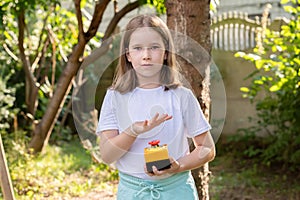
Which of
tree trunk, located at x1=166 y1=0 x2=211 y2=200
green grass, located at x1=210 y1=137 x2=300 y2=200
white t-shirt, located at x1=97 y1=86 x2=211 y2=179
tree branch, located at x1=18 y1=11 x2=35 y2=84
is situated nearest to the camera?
white t-shirt, located at x1=97 y1=86 x2=211 y2=179

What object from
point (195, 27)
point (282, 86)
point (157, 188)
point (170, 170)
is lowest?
point (282, 86)

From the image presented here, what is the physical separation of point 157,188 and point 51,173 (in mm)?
3367

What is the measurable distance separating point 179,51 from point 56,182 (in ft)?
8.39

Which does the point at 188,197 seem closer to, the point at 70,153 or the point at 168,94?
the point at 168,94

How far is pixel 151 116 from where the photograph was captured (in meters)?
1.70

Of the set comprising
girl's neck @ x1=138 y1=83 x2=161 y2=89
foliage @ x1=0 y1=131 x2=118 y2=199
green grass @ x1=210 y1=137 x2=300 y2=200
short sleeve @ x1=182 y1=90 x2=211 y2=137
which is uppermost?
girl's neck @ x1=138 y1=83 x2=161 y2=89

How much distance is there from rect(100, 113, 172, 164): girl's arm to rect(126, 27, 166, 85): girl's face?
176 mm

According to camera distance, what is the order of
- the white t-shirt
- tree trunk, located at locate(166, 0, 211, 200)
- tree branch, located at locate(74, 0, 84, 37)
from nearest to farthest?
the white t-shirt
tree trunk, located at locate(166, 0, 211, 200)
tree branch, located at locate(74, 0, 84, 37)

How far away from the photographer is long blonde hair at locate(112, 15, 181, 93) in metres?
1.77

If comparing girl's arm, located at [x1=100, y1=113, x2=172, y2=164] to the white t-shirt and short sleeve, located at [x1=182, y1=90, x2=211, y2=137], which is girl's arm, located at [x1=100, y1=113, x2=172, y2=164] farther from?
short sleeve, located at [x1=182, y1=90, x2=211, y2=137]

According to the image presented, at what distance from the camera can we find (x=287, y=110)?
15.9 feet

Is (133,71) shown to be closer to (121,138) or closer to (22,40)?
(121,138)

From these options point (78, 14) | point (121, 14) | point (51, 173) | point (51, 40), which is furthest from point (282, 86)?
point (51, 40)

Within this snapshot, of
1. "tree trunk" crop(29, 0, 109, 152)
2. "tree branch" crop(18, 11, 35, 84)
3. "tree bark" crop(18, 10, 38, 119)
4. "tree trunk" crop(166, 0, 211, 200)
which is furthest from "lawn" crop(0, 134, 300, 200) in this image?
"tree trunk" crop(166, 0, 211, 200)
